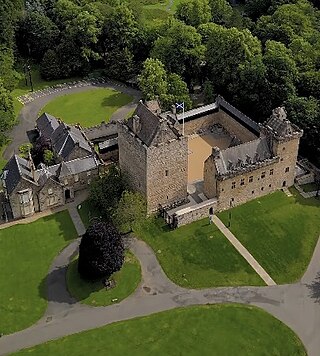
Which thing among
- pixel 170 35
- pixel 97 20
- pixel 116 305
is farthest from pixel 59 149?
pixel 97 20

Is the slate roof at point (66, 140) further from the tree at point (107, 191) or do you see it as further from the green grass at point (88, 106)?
the green grass at point (88, 106)

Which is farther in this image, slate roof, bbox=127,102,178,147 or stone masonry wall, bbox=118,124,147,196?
stone masonry wall, bbox=118,124,147,196

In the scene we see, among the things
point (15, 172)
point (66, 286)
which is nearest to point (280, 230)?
point (66, 286)

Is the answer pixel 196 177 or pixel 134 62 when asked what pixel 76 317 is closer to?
pixel 196 177

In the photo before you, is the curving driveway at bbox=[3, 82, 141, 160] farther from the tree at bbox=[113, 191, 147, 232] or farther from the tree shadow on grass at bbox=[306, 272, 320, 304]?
the tree shadow on grass at bbox=[306, 272, 320, 304]

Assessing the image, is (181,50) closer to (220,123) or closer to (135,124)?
(220,123)

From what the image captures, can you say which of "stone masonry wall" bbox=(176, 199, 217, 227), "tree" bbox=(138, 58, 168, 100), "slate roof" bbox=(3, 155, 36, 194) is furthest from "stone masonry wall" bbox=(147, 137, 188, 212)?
"tree" bbox=(138, 58, 168, 100)
